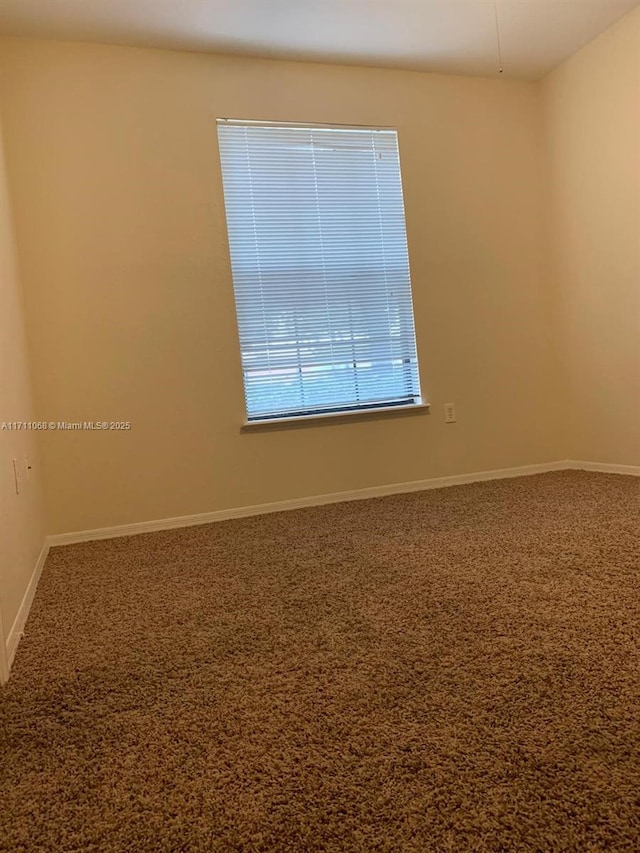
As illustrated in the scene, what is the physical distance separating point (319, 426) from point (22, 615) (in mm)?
1778

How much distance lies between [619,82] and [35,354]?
3345mm

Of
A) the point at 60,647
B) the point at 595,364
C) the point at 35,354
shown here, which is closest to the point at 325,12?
the point at 35,354

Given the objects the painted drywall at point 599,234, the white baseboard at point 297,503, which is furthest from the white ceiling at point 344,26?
the white baseboard at point 297,503

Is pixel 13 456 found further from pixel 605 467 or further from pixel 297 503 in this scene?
pixel 605 467

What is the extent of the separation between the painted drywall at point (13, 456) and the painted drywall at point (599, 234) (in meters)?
3.05

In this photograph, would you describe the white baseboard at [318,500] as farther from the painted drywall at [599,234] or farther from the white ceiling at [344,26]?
the white ceiling at [344,26]

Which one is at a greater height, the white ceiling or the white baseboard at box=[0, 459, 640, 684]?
the white ceiling

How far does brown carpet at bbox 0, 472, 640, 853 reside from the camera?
29.9 inches

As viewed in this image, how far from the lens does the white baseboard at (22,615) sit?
1361 mm

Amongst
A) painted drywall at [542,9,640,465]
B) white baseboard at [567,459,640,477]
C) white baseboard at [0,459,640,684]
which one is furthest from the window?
white baseboard at [567,459,640,477]

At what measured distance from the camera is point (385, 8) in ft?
8.54

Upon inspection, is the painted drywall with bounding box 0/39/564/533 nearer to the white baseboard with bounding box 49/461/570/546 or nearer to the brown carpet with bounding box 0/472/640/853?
the white baseboard with bounding box 49/461/570/546

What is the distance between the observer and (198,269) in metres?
2.84

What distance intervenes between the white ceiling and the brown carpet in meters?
2.47
